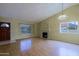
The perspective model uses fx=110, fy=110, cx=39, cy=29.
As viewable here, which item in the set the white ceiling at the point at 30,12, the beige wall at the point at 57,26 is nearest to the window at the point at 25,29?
the white ceiling at the point at 30,12

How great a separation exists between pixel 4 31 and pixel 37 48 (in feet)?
4.02

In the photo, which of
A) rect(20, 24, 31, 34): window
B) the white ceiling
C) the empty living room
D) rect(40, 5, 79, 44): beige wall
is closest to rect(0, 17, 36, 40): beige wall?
the empty living room

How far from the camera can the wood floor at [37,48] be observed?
11.4 feet

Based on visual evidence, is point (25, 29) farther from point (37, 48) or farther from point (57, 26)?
point (57, 26)

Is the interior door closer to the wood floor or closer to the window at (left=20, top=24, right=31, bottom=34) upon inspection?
the wood floor

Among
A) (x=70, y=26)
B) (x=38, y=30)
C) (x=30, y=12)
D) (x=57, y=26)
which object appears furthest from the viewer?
(x=38, y=30)

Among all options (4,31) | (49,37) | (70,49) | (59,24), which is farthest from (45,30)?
(4,31)

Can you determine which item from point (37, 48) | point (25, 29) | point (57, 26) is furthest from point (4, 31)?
point (57, 26)

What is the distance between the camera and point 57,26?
3.69m

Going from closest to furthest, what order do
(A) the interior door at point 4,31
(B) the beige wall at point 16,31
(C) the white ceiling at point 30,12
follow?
(C) the white ceiling at point 30,12, (A) the interior door at point 4,31, (B) the beige wall at point 16,31

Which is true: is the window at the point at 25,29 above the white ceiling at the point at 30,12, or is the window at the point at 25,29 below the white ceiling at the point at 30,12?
below

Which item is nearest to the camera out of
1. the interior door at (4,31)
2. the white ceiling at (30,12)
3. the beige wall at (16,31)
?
the white ceiling at (30,12)

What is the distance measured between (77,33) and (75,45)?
1.33 ft

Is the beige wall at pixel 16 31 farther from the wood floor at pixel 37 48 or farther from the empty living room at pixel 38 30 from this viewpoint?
the wood floor at pixel 37 48
